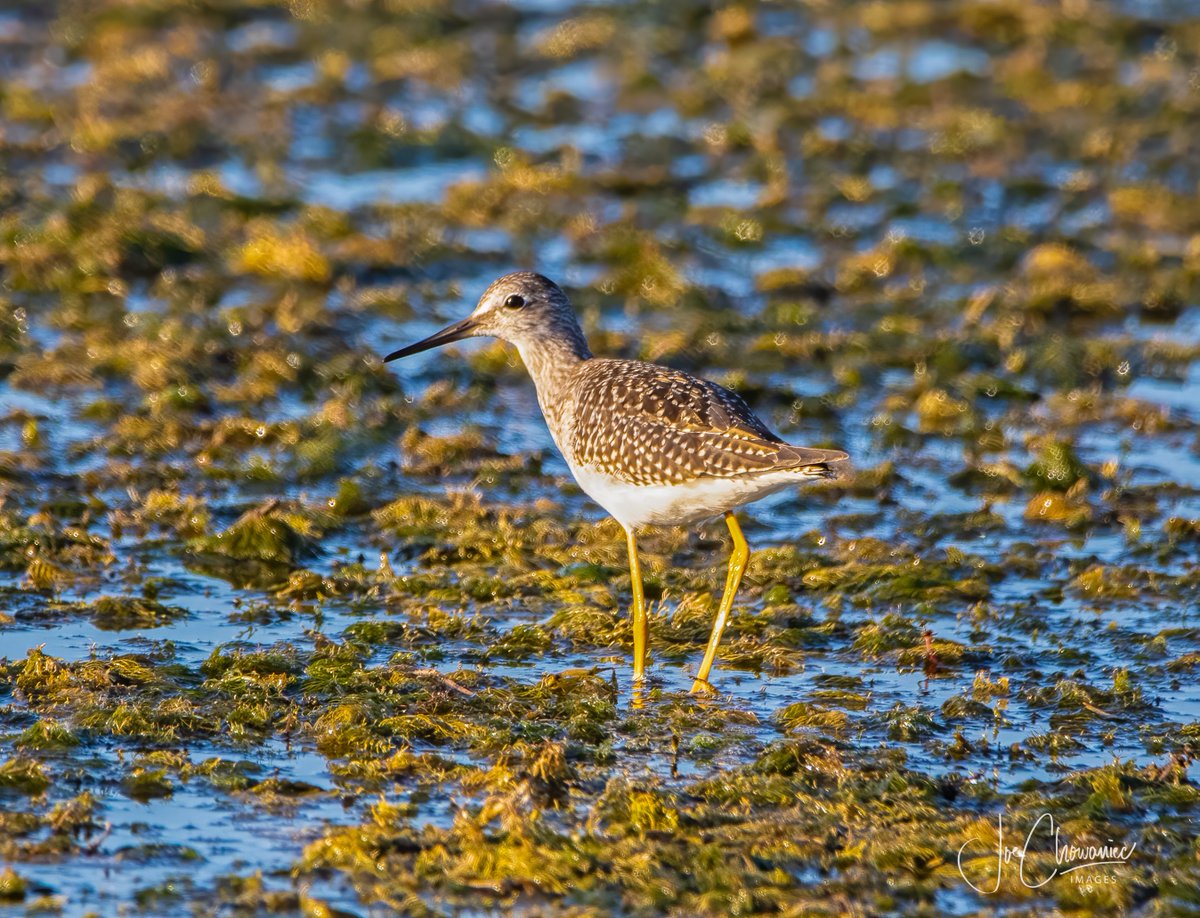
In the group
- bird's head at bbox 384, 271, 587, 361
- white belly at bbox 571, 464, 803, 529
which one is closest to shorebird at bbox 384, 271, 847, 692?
white belly at bbox 571, 464, 803, 529

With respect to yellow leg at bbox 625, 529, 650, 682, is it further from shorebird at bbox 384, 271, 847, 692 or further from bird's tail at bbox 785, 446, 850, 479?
bird's tail at bbox 785, 446, 850, 479

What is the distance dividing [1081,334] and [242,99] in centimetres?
754

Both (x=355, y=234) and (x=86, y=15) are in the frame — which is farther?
(x=86, y=15)

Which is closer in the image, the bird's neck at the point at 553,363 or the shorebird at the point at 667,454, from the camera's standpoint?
the shorebird at the point at 667,454

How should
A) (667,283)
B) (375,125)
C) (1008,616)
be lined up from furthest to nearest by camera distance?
1. (375,125)
2. (667,283)
3. (1008,616)

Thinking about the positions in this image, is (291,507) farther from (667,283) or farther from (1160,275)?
(1160,275)

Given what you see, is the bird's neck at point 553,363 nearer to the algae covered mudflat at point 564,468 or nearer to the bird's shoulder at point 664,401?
the bird's shoulder at point 664,401

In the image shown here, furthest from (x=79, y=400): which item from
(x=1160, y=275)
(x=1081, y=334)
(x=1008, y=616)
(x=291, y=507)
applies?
(x=1160, y=275)

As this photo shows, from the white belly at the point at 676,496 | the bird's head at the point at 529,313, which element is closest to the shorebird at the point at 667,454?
the white belly at the point at 676,496

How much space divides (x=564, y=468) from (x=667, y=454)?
2.55 metres

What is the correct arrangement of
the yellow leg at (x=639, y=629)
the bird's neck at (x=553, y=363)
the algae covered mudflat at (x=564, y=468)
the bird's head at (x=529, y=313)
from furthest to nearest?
the bird's head at (x=529, y=313) < the bird's neck at (x=553, y=363) < the yellow leg at (x=639, y=629) < the algae covered mudflat at (x=564, y=468)

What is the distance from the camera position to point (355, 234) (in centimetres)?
1253

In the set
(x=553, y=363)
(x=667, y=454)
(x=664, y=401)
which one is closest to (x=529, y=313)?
(x=553, y=363)

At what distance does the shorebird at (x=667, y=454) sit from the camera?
689 cm
